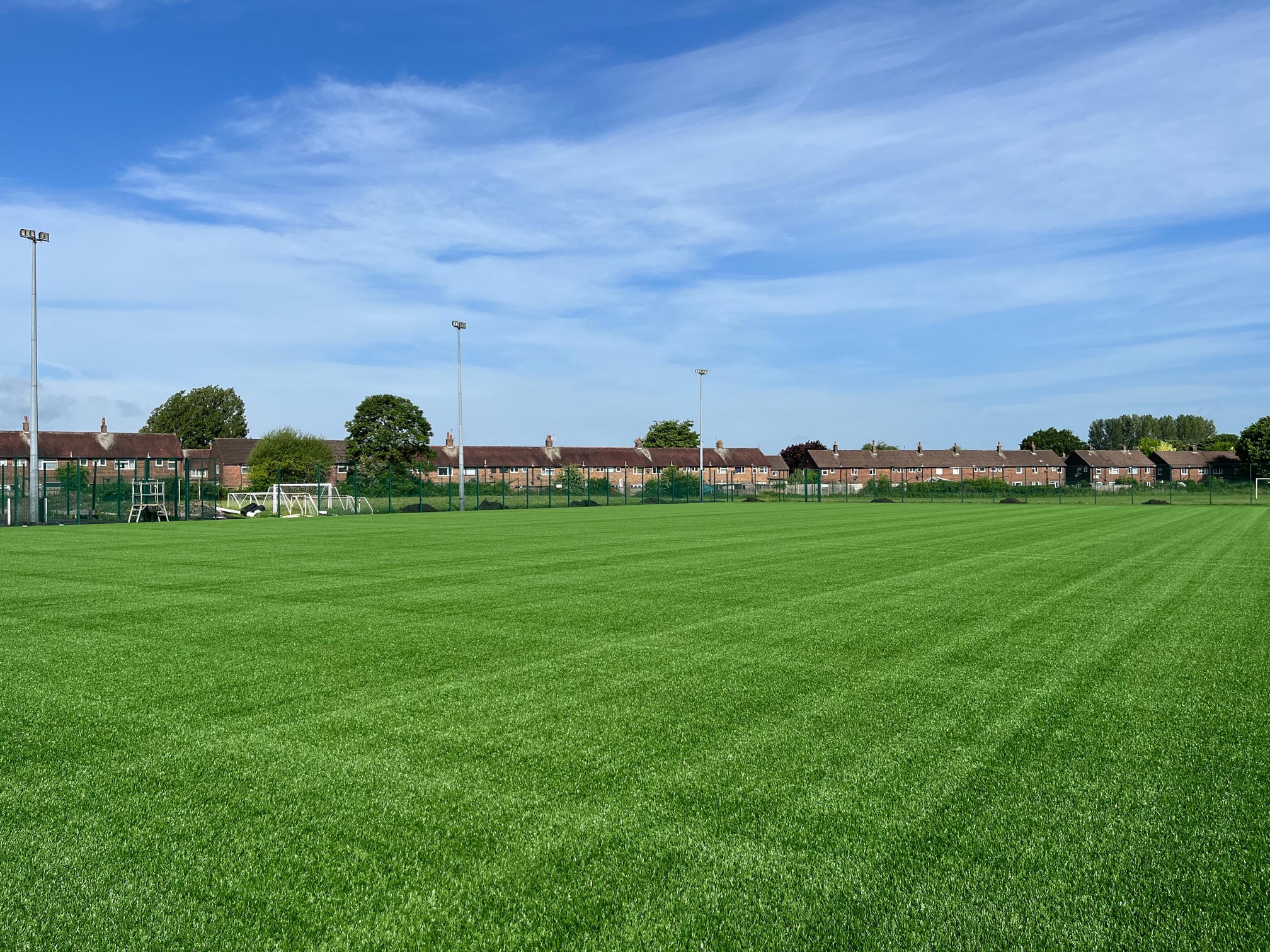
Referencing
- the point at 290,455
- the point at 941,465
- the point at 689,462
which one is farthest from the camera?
the point at 941,465

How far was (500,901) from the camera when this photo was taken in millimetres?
2928

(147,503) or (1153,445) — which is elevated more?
(1153,445)

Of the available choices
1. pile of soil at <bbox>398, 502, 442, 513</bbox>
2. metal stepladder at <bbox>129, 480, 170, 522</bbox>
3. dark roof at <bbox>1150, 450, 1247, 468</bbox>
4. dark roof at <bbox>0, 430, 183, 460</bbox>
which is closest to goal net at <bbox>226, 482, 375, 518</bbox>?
pile of soil at <bbox>398, 502, 442, 513</bbox>

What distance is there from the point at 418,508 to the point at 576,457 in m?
55.3

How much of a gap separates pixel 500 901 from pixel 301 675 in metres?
3.84

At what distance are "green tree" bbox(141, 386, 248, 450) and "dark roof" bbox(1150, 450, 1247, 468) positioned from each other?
12014 centimetres

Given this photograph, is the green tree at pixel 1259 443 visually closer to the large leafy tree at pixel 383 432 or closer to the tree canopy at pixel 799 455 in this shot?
the tree canopy at pixel 799 455

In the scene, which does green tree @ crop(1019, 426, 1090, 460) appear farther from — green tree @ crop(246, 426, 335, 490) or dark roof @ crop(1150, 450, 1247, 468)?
green tree @ crop(246, 426, 335, 490)

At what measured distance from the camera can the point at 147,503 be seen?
113ft

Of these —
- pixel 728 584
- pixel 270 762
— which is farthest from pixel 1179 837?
pixel 728 584

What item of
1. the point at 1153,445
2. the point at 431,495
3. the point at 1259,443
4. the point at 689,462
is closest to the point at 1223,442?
the point at 1153,445

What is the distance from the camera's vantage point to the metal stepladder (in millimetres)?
32594

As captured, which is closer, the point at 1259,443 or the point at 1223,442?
the point at 1259,443

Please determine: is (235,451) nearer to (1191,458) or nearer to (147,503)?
(147,503)
